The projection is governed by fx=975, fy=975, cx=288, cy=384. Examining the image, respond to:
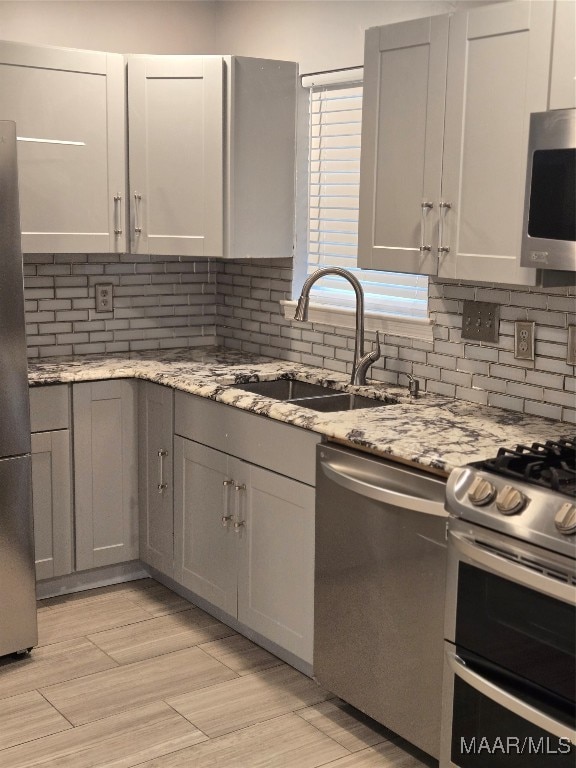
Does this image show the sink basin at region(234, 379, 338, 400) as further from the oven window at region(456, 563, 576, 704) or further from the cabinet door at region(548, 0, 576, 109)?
the cabinet door at region(548, 0, 576, 109)

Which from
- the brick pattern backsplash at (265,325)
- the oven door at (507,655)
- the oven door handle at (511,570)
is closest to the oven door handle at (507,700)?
the oven door at (507,655)

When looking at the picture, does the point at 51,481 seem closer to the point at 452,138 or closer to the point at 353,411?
the point at 353,411

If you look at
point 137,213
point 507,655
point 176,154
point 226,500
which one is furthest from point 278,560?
point 176,154

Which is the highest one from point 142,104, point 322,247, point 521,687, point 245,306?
point 142,104

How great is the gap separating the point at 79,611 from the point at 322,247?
5.68ft

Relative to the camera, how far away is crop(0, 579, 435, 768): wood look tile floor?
278cm

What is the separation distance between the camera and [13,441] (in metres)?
3.21

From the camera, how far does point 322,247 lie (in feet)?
13.1

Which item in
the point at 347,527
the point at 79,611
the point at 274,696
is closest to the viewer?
the point at 347,527

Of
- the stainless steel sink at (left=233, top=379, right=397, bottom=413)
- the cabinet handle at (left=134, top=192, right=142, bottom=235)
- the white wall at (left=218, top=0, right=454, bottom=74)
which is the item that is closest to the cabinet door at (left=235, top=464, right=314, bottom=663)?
the stainless steel sink at (left=233, top=379, right=397, bottom=413)

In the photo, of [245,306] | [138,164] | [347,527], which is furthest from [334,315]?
[347,527]

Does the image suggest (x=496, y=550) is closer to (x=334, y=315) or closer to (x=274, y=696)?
(x=274, y=696)

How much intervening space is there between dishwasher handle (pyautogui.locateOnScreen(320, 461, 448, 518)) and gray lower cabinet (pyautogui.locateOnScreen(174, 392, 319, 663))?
0.14 m

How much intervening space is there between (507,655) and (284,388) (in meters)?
1.71
